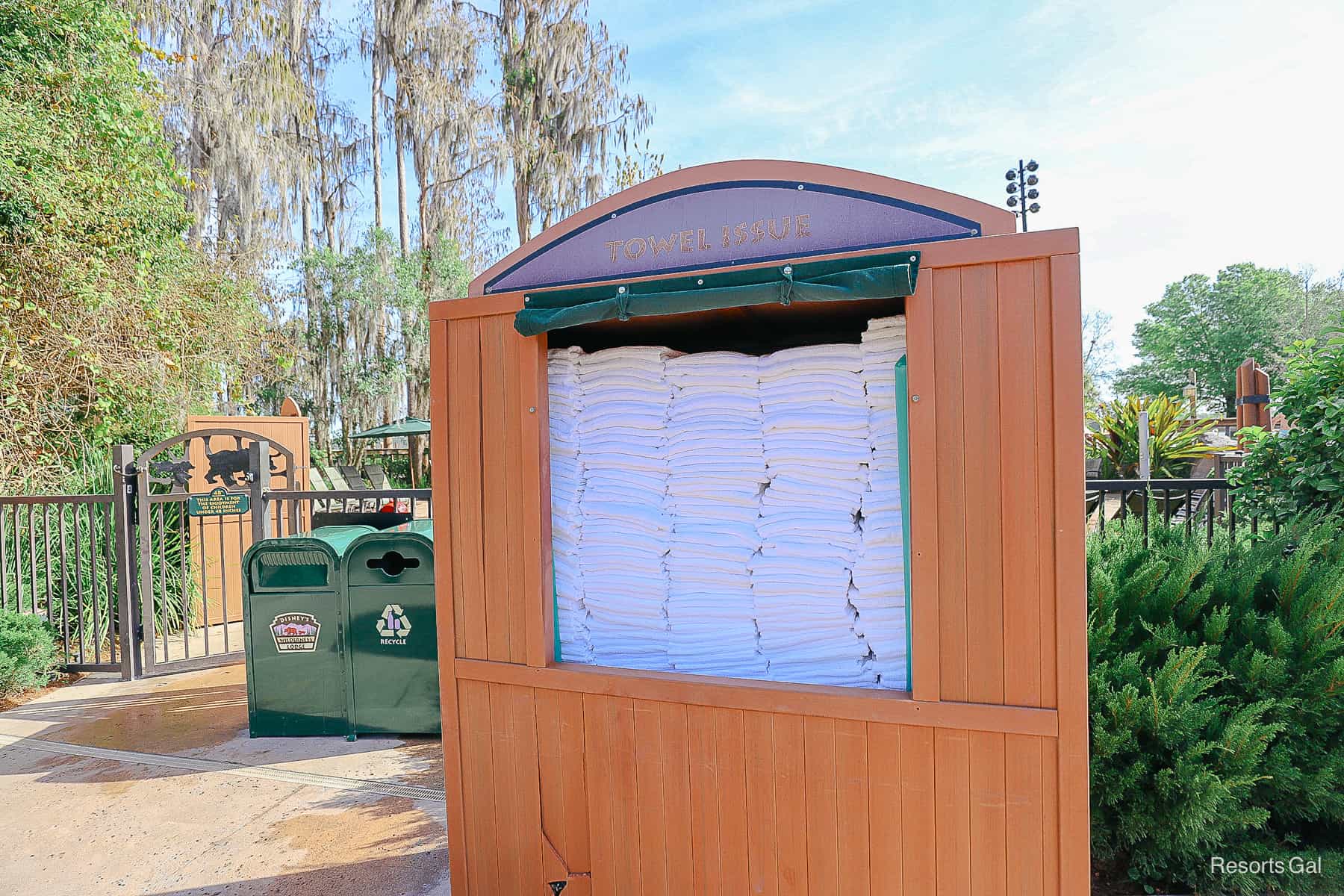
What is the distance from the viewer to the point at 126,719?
17.9ft

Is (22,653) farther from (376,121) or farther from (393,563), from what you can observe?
(376,121)

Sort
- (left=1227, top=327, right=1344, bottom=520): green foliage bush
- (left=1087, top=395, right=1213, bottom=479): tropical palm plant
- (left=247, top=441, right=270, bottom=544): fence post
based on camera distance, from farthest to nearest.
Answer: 1. (left=1087, top=395, right=1213, bottom=479): tropical palm plant
2. (left=247, top=441, right=270, bottom=544): fence post
3. (left=1227, top=327, right=1344, bottom=520): green foliage bush

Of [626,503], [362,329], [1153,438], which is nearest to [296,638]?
[626,503]

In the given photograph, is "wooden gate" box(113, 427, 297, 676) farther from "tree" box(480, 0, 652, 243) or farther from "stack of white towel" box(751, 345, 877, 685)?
"tree" box(480, 0, 652, 243)

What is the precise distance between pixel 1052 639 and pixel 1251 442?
364cm

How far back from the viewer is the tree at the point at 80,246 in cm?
723

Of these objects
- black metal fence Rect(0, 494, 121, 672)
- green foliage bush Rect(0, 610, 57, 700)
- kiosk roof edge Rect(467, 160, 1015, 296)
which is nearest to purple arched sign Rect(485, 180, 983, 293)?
kiosk roof edge Rect(467, 160, 1015, 296)

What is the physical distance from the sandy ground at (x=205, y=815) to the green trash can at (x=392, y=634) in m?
0.19

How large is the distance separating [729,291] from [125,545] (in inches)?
255

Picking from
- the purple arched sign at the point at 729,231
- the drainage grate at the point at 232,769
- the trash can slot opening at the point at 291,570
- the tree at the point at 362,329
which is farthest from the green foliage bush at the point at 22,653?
the tree at the point at 362,329

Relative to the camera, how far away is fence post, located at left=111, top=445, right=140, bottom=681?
6270 millimetres

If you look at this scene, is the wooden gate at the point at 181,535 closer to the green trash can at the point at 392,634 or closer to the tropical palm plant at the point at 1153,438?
the green trash can at the point at 392,634

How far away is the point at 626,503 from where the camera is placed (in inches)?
104

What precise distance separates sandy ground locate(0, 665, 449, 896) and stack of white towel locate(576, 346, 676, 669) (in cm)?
159
